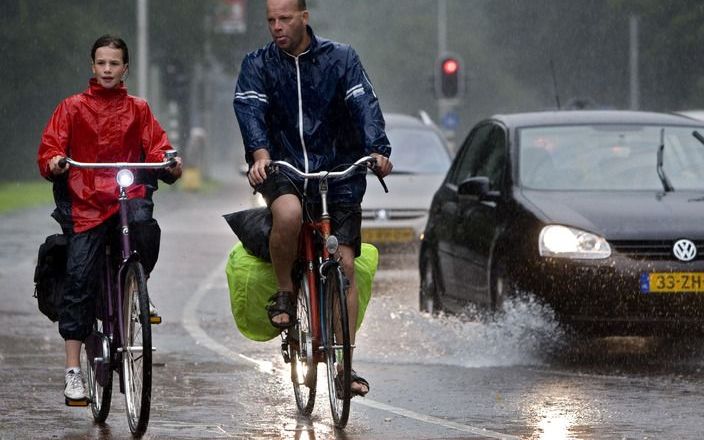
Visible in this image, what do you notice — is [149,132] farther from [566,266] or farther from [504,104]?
[504,104]

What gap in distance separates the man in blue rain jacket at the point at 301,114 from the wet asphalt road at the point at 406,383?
2.04ft

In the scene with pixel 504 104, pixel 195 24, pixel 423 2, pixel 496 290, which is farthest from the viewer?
pixel 423 2

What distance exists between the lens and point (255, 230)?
326 inches

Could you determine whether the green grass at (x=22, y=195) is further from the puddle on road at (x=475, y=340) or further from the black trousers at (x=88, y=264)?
the black trousers at (x=88, y=264)

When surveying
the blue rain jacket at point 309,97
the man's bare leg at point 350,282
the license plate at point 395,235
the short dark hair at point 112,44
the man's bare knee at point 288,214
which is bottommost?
the license plate at point 395,235

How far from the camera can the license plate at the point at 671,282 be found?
10148 millimetres

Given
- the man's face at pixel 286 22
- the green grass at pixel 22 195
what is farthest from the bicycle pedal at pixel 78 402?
the green grass at pixel 22 195

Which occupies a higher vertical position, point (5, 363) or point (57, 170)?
point (57, 170)

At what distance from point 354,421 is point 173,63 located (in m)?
43.3

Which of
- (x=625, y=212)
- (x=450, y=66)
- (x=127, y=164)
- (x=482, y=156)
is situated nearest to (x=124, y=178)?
(x=127, y=164)

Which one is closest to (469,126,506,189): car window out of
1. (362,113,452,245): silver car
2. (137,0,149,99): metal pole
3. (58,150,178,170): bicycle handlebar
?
(58,150,178,170): bicycle handlebar

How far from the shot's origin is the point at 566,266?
33.7ft

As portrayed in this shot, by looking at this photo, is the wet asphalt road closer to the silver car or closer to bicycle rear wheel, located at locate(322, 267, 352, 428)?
bicycle rear wheel, located at locate(322, 267, 352, 428)

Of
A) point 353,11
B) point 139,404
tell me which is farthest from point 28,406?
point 353,11
